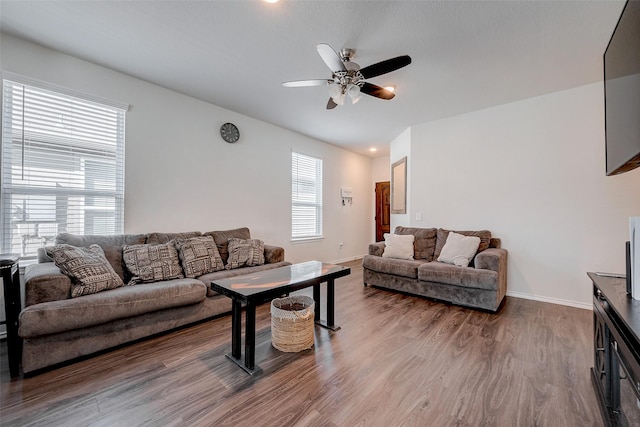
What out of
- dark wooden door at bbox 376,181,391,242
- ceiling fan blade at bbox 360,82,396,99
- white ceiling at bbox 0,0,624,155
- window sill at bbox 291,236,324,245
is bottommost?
window sill at bbox 291,236,324,245

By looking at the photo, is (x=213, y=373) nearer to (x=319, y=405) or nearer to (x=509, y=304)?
(x=319, y=405)

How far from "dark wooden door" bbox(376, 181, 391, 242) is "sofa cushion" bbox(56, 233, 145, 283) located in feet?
17.0

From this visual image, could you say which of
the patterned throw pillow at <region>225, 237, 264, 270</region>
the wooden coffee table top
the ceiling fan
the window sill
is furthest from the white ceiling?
the window sill

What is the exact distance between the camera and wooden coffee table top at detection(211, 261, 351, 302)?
1.91 m

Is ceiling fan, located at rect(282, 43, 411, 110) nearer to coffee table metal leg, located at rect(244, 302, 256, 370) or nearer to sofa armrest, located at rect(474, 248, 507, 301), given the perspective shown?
coffee table metal leg, located at rect(244, 302, 256, 370)

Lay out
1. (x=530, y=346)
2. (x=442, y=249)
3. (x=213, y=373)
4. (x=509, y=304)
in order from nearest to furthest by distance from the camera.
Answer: (x=213, y=373), (x=530, y=346), (x=509, y=304), (x=442, y=249)

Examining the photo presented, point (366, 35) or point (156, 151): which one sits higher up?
point (366, 35)

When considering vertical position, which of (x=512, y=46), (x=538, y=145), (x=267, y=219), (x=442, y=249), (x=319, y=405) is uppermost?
(x=512, y=46)

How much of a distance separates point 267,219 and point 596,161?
4.35 m

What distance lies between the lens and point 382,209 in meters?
6.62

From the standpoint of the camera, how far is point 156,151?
3.24m

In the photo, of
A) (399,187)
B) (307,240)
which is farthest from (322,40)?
(307,240)

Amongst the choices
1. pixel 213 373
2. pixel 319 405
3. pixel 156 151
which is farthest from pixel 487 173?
pixel 156 151

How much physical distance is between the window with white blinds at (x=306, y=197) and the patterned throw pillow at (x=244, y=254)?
5.02 feet
